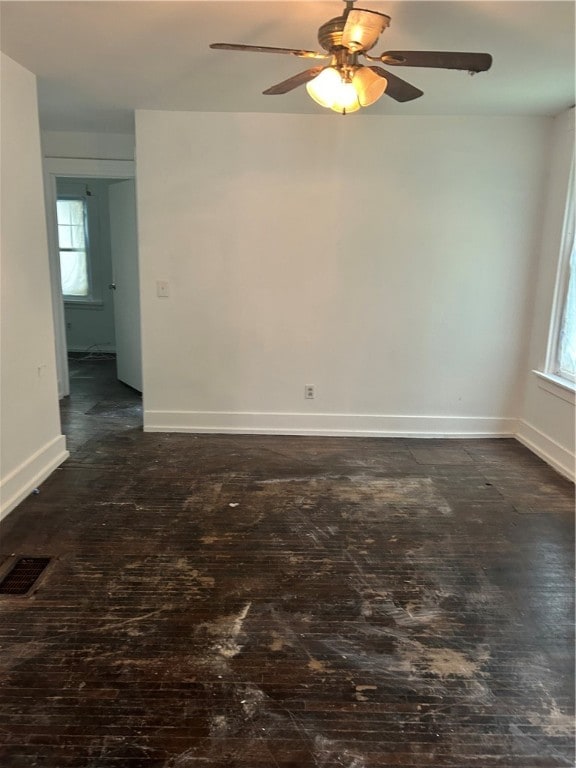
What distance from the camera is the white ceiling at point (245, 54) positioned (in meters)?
2.09

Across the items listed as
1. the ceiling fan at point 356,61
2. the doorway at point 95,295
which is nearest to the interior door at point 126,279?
the doorway at point 95,295

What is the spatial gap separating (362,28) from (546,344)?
9.27ft

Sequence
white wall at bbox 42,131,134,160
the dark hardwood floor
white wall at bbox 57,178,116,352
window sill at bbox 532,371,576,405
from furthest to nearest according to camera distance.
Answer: white wall at bbox 57,178,116,352 → white wall at bbox 42,131,134,160 → window sill at bbox 532,371,576,405 → the dark hardwood floor

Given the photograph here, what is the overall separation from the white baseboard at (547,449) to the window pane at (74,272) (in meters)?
6.06

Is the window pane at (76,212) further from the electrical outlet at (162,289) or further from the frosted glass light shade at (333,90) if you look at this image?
the frosted glass light shade at (333,90)

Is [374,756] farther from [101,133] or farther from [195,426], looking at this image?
[101,133]

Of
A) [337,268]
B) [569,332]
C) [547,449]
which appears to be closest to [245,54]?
[337,268]

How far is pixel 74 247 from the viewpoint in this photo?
718 cm

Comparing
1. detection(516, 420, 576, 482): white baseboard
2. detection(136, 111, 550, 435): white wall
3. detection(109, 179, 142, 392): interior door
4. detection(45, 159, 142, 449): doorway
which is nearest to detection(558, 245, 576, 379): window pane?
detection(136, 111, 550, 435): white wall

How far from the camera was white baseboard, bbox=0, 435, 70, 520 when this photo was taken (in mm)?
2840

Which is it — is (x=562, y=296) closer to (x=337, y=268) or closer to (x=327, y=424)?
(x=337, y=268)

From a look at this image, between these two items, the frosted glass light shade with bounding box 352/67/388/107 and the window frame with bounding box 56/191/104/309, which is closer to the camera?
the frosted glass light shade with bounding box 352/67/388/107

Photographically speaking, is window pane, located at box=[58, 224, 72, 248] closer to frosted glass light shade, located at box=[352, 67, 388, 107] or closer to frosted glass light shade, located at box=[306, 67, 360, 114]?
frosted glass light shade, located at box=[306, 67, 360, 114]

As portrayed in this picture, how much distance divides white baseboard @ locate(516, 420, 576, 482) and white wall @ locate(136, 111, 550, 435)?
160 millimetres
